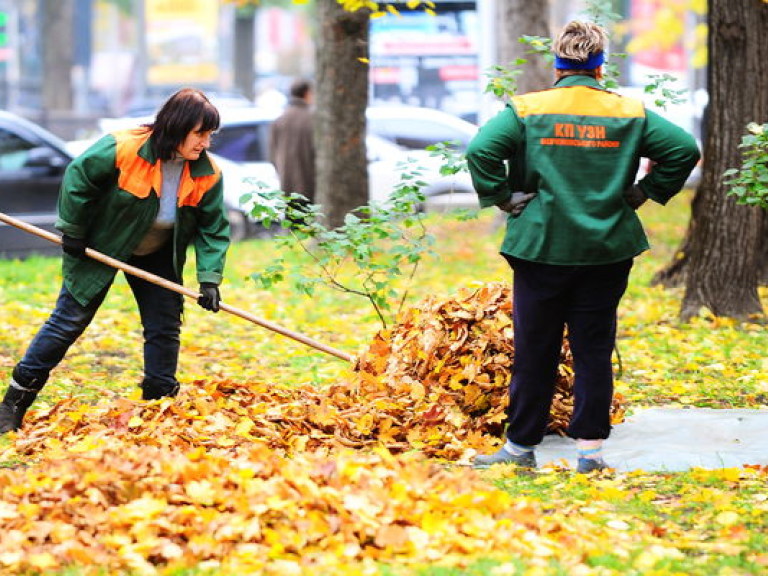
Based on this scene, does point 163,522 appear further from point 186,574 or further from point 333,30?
point 333,30

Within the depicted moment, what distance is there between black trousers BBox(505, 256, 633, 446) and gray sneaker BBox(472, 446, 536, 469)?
74 millimetres

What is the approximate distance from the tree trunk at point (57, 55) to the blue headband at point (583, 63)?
3591 cm

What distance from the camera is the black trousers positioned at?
210 inches

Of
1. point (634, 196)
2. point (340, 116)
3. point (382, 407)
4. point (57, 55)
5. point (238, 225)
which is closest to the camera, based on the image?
point (634, 196)

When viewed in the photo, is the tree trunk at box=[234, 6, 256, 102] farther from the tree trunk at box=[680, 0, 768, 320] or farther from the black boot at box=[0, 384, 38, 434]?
the black boot at box=[0, 384, 38, 434]

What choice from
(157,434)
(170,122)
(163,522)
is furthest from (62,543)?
(170,122)

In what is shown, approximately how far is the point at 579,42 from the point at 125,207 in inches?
83.1

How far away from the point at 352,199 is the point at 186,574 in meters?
9.57

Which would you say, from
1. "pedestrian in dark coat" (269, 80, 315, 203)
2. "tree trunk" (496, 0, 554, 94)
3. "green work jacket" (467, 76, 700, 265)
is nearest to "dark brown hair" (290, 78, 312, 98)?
"pedestrian in dark coat" (269, 80, 315, 203)

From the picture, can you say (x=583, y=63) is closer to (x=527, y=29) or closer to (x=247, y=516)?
(x=247, y=516)

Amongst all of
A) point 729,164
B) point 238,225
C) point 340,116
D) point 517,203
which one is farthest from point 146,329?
point 238,225

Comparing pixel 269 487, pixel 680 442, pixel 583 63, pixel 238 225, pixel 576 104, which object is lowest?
pixel 238 225

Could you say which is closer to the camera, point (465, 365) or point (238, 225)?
point (465, 365)

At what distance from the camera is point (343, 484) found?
14.9 feet
